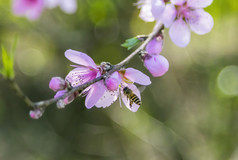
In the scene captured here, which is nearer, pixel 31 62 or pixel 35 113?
pixel 35 113

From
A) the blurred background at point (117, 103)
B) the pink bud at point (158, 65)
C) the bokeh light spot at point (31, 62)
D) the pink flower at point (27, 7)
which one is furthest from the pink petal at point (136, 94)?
the bokeh light spot at point (31, 62)

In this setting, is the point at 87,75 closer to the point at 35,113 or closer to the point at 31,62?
the point at 35,113

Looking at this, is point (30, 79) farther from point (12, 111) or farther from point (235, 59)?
point (235, 59)

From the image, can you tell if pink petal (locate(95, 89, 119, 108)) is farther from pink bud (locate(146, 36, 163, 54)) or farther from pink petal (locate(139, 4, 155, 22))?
pink petal (locate(139, 4, 155, 22))

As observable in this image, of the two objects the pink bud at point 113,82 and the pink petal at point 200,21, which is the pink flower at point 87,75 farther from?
the pink petal at point 200,21

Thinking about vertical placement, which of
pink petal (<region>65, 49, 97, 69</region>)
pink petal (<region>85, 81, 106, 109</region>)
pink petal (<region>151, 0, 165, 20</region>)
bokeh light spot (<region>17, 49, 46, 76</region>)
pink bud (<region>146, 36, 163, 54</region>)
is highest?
pink petal (<region>65, 49, 97, 69</region>)

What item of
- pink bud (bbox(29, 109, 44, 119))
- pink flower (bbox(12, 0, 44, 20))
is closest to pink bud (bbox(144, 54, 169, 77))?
pink bud (bbox(29, 109, 44, 119))

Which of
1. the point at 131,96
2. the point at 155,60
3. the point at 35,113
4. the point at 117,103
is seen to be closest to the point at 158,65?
the point at 155,60
